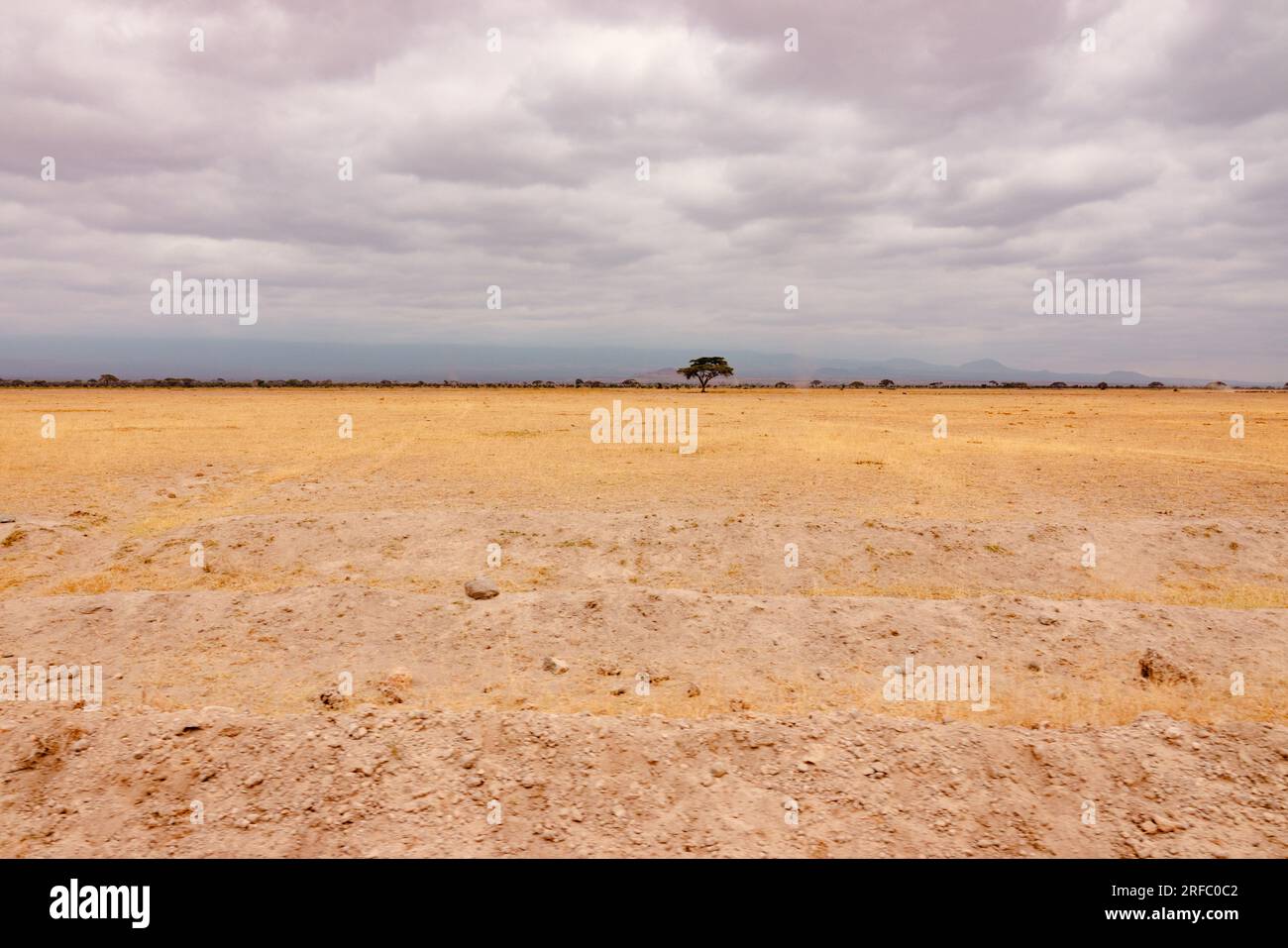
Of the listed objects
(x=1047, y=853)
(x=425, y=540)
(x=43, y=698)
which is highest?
(x=425, y=540)

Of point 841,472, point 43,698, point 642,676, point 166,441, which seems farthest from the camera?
point 166,441

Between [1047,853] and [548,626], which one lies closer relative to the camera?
[1047,853]

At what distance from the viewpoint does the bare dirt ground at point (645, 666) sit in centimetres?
695

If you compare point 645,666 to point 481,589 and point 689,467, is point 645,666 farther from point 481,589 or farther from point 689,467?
point 689,467

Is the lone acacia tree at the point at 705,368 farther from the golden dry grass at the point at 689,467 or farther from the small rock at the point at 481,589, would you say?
the small rock at the point at 481,589

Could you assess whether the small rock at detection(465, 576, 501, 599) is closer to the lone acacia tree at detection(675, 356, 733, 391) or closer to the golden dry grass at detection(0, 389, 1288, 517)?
the golden dry grass at detection(0, 389, 1288, 517)

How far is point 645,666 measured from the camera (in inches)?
421

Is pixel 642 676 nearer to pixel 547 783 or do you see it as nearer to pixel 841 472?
pixel 547 783

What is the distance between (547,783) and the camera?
7.32 metres

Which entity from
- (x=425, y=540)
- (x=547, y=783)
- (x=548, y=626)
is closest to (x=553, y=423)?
(x=425, y=540)

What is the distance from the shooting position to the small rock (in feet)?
41.7
